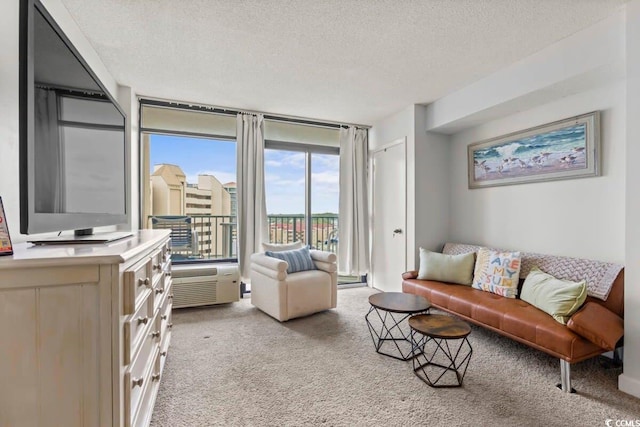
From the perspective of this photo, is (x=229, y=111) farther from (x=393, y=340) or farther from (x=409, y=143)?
(x=393, y=340)

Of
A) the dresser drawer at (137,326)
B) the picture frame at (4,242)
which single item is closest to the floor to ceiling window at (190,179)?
the dresser drawer at (137,326)

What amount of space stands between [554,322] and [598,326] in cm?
22

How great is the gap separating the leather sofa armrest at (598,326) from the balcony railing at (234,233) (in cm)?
315

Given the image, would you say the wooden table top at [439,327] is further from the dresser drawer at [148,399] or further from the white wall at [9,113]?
the white wall at [9,113]

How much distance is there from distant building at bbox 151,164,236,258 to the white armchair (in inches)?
40.4

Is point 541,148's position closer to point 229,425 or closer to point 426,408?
point 426,408

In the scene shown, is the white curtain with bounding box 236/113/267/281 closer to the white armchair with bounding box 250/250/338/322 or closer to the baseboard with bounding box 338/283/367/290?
the white armchair with bounding box 250/250/338/322

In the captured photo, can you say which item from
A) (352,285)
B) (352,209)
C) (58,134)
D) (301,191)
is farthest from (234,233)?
(58,134)

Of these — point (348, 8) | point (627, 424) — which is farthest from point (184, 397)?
point (348, 8)

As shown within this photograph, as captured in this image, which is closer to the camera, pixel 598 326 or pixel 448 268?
pixel 598 326

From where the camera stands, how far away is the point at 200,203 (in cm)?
402

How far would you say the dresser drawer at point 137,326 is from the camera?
109 centimetres

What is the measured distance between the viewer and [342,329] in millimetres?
2910

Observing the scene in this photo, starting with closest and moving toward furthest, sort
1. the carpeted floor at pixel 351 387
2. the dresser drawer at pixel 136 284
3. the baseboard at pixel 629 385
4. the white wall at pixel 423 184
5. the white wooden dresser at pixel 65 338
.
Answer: the white wooden dresser at pixel 65 338
the dresser drawer at pixel 136 284
the carpeted floor at pixel 351 387
the baseboard at pixel 629 385
the white wall at pixel 423 184
